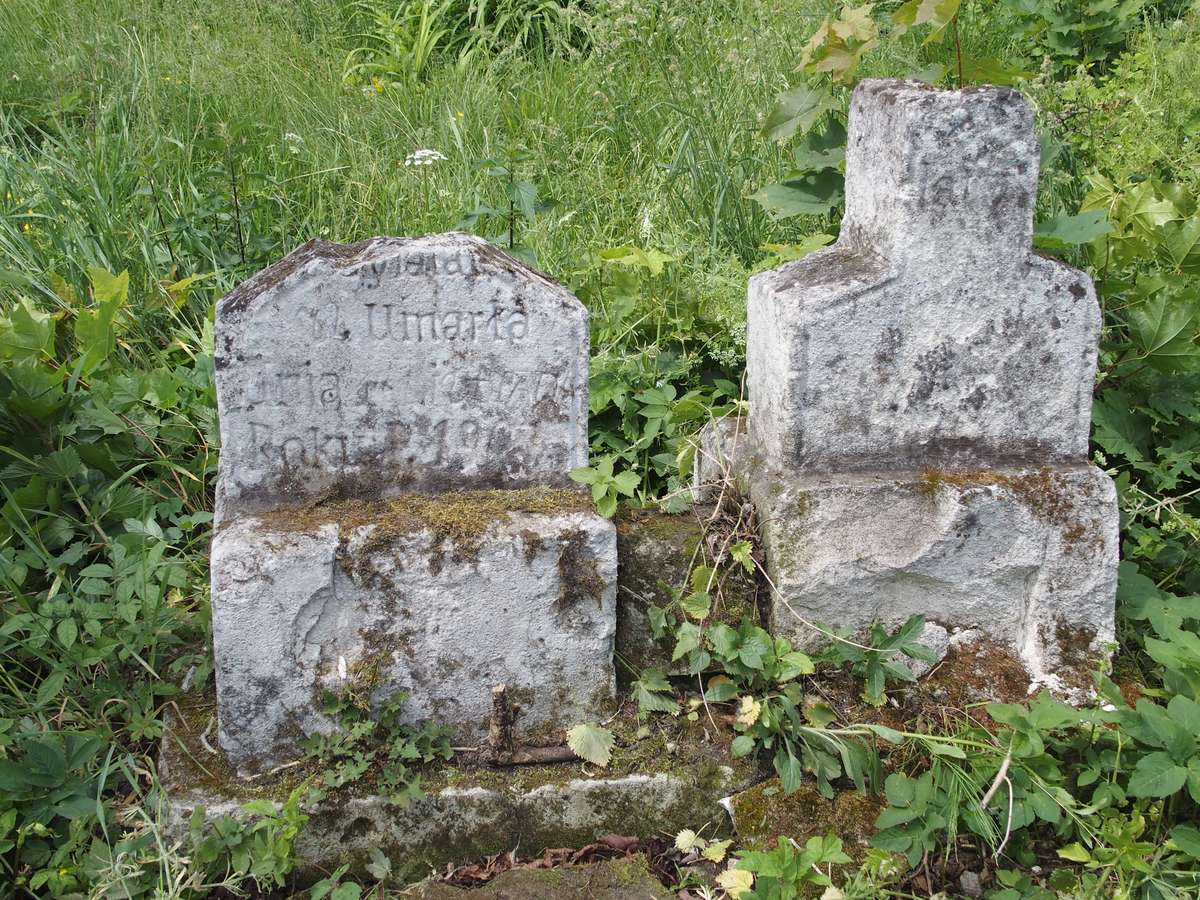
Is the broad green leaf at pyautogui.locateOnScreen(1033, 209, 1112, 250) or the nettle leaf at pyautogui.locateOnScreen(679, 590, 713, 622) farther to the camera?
the broad green leaf at pyautogui.locateOnScreen(1033, 209, 1112, 250)

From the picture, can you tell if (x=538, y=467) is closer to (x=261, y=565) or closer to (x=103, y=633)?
(x=261, y=565)

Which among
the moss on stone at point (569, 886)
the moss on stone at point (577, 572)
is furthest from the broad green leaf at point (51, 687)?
the moss on stone at point (577, 572)

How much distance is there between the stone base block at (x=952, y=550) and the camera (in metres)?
2.31

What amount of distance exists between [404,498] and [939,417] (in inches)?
44.7

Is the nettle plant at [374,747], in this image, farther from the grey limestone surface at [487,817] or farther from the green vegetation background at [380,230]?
the green vegetation background at [380,230]

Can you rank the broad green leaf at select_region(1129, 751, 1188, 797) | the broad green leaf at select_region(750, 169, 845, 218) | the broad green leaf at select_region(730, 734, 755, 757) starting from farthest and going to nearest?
the broad green leaf at select_region(750, 169, 845, 218)
the broad green leaf at select_region(730, 734, 755, 757)
the broad green leaf at select_region(1129, 751, 1188, 797)

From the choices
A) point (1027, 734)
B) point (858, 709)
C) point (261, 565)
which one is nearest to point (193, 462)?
point (261, 565)

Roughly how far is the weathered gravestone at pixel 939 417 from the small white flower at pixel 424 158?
2.08m

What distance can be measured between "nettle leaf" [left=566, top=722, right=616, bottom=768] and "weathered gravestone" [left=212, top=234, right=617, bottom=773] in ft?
0.23

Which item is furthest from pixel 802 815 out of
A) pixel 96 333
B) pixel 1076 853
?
pixel 96 333

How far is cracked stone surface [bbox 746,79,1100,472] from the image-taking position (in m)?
2.19

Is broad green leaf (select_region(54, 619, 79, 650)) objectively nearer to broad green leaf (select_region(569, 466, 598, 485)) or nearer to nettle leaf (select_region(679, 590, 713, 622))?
broad green leaf (select_region(569, 466, 598, 485))

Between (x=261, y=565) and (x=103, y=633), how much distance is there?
1.99 ft

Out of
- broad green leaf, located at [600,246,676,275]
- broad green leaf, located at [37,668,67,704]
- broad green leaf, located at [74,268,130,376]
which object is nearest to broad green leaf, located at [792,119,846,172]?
broad green leaf, located at [600,246,676,275]
